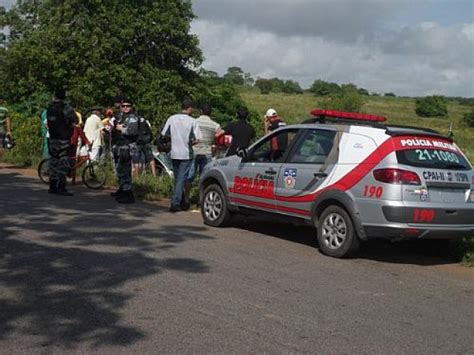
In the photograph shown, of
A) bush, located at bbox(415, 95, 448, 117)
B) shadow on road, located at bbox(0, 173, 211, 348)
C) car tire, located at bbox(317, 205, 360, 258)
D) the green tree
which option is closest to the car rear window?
car tire, located at bbox(317, 205, 360, 258)

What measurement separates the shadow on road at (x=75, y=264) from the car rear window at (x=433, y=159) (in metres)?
2.56

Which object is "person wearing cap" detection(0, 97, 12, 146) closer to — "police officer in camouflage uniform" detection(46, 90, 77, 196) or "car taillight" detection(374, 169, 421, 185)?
"police officer in camouflage uniform" detection(46, 90, 77, 196)

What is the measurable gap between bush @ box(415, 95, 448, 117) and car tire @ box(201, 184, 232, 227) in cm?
5865

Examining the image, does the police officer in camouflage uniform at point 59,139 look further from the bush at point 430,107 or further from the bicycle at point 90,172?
the bush at point 430,107

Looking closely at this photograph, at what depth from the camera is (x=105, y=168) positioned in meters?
14.1

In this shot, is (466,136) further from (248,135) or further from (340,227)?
(340,227)

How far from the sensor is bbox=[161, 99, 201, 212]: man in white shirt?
10977 mm

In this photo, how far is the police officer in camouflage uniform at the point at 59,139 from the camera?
1247 cm

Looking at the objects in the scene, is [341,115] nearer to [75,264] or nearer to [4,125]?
[75,264]

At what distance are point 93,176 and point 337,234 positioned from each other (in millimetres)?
7025

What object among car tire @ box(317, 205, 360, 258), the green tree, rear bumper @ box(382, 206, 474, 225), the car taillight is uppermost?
the green tree

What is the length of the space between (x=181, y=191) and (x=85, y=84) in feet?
57.2

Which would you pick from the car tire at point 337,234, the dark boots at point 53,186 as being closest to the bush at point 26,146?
the dark boots at point 53,186

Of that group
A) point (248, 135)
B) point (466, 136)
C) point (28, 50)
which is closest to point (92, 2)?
point (28, 50)
